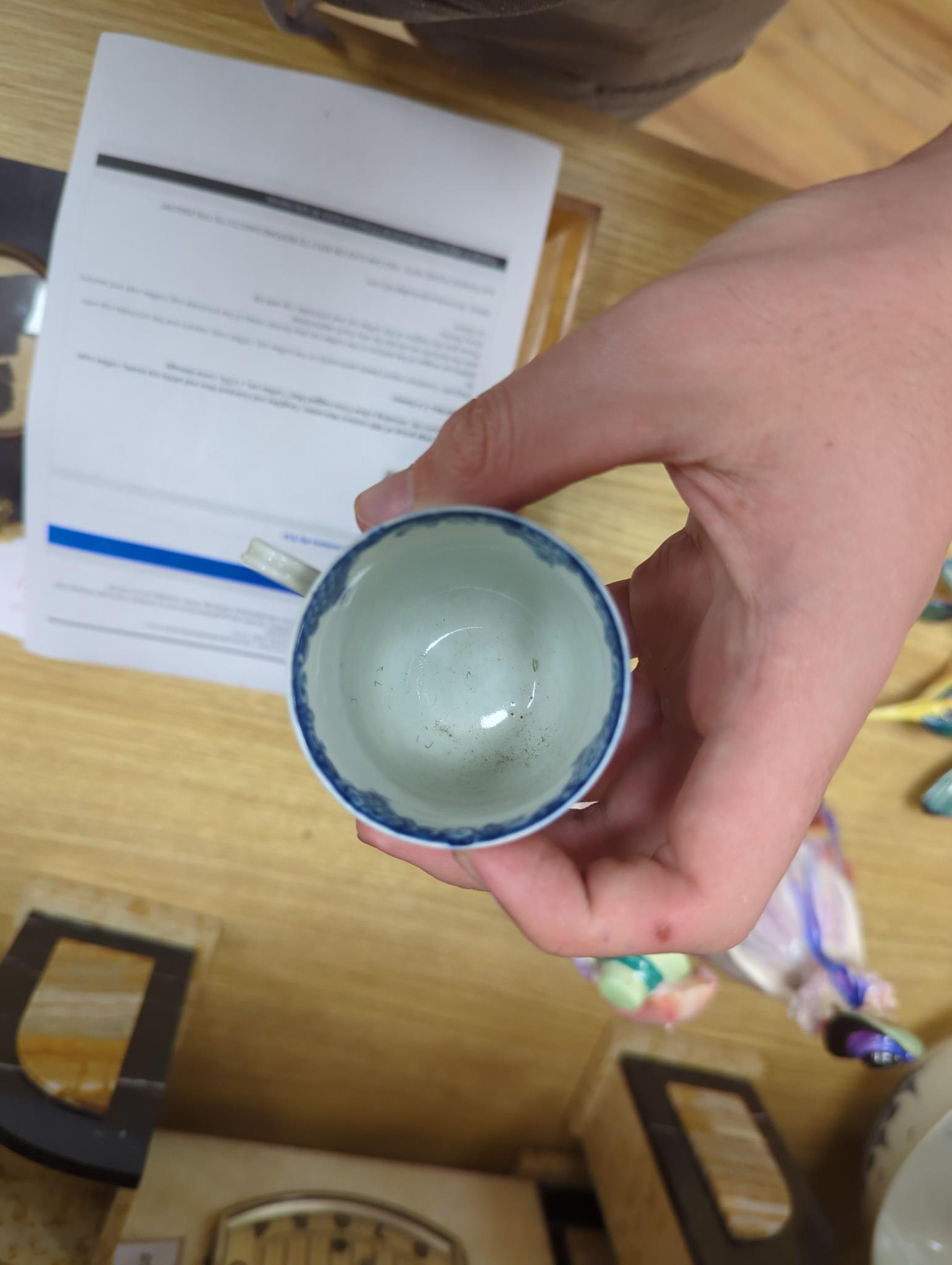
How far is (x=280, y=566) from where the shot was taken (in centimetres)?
34

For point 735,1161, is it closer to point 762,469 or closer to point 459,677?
point 459,677

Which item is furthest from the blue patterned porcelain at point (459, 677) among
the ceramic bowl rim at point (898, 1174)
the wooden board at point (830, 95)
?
the wooden board at point (830, 95)

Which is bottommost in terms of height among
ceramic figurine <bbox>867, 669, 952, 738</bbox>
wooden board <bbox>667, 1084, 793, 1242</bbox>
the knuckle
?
wooden board <bbox>667, 1084, 793, 1242</bbox>

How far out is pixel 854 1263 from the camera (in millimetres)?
804

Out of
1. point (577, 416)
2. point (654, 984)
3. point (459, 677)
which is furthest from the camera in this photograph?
point (654, 984)

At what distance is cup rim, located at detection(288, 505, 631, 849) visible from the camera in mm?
338

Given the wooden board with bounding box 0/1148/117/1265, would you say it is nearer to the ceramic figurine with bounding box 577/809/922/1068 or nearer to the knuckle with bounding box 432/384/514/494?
the ceramic figurine with bounding box 577/809/922/1068

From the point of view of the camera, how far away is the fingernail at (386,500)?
39 centimetres

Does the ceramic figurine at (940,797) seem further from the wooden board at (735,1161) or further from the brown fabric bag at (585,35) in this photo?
the brown fabric bag at (585,35)

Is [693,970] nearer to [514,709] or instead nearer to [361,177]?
[514,709]

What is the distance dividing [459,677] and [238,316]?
0.93ft

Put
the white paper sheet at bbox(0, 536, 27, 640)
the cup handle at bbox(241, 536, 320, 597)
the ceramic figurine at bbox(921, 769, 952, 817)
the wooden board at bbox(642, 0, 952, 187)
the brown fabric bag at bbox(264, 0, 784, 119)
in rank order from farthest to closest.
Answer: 1. the wooden board at bbox(642, 0, 952, 187)
2. the ceramic figurine at bbox(921, 769, 952, 817)
3. the white paper sheet at bbox(0, 536, 27, 640)
4. the brown fabric bag at bbox(264, 0, 784, 119)
5. the cup handle at bbox(241, 536, 320, 597)

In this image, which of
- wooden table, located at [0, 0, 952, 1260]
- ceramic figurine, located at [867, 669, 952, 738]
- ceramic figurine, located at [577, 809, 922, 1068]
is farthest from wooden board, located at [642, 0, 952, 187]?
ceramic figurine, located at [577, 809, 922, 1068]

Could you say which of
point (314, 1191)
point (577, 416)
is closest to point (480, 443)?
point (577, 416)
